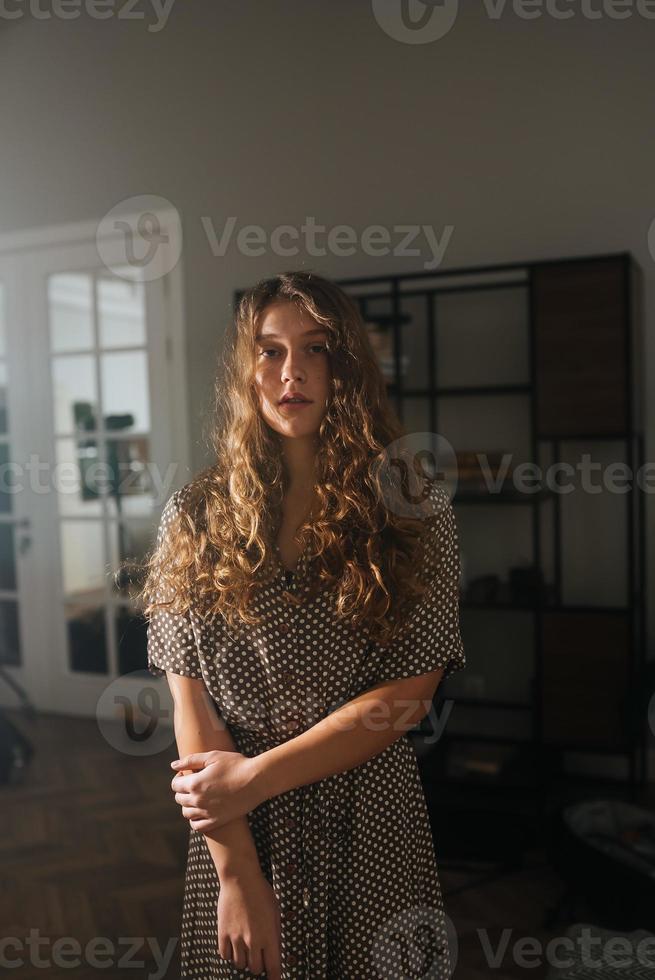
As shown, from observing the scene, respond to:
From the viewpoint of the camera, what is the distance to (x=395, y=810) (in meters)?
1.33

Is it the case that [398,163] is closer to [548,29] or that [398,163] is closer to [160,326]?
[548,29]

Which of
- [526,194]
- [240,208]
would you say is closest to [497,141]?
[526,194]

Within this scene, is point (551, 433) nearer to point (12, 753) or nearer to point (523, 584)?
point (523, 584)

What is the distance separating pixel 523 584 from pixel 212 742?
229 cm

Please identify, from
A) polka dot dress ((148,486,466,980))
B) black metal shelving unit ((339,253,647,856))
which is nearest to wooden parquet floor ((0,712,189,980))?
black metal shelving unit ((339,253,647,856))

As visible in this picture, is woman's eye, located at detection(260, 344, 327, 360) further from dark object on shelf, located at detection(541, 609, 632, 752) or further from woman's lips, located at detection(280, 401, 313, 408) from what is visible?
dark object on shelf, located at detection(541, 609, 632, 752)

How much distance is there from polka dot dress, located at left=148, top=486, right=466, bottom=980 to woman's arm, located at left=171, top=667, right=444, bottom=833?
0.05 metres

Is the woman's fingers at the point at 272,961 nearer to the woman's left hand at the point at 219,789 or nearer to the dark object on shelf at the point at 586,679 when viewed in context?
the woman's left hand at the point at 219,789

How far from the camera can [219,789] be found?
1.19 metres

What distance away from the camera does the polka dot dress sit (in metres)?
1.24

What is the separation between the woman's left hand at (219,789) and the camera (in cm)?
118

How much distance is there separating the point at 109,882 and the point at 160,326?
2568 mm

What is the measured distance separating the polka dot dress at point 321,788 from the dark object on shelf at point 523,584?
79.5 inches

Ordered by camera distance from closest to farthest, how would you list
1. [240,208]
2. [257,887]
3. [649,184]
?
[257,887] < [649,184] < [240,208]
